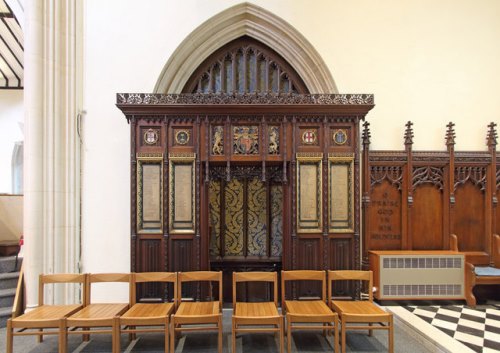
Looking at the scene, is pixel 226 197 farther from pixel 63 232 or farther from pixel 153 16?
pixel 153 16

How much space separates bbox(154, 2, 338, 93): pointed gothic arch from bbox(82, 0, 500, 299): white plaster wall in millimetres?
118

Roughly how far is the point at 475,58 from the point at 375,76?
1732 mm

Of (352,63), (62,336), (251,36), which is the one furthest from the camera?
(251,36)

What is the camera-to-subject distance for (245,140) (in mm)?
4031

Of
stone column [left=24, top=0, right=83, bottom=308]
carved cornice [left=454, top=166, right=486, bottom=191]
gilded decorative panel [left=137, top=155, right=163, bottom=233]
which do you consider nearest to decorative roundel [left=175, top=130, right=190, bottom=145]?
gilded decorative panel [left=137, top=155, right=163, bottom=233]

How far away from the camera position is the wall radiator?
411 centimetres

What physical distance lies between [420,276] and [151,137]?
428 cm

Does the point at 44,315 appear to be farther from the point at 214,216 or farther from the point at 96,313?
the point at 214,216

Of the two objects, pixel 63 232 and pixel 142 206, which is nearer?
pixel 142 206

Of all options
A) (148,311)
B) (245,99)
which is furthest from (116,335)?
(245,99)

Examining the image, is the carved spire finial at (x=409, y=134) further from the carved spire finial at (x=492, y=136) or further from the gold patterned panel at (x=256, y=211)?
the gold patterned panel at (x=256, y=211)

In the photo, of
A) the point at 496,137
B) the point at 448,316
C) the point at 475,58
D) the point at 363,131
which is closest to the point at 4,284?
the point at 363,131

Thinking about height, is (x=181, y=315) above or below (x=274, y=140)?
below

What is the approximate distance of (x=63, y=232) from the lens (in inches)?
168
